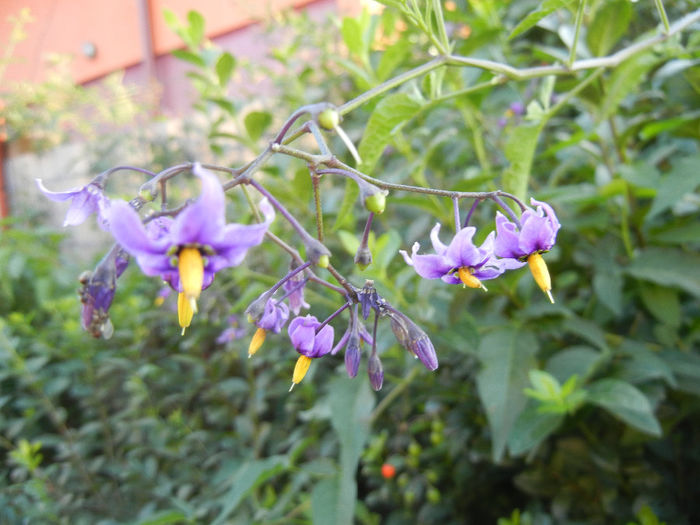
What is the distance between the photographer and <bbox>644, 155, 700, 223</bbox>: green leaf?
904mm

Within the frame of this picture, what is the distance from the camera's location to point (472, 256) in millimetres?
508

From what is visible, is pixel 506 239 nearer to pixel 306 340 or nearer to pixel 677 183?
pixel 306 340

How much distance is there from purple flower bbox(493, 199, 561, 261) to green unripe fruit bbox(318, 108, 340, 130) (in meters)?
0.18

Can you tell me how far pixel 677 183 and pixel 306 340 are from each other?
0.75 meters

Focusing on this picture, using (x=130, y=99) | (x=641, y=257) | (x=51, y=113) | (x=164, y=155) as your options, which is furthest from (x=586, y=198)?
(x=51, y=113)

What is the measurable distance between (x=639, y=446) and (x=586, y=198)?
21.0 inches

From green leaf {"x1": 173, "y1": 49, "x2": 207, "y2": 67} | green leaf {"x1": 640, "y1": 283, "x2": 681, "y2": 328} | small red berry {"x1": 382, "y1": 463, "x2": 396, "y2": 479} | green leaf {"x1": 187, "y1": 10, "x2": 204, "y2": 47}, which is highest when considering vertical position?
green leaf {"x1": 187, "y1": 10, "x2": 204, "y2": 47}

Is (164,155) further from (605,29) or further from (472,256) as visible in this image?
(472,256)

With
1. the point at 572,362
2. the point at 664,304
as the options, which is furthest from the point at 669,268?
the point at 572,362

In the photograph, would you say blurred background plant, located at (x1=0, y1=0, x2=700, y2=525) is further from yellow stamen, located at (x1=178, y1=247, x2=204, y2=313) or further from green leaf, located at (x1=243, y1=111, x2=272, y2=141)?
yellow stamen, located at (x1=178, y1=247, x2=204, y2=313)

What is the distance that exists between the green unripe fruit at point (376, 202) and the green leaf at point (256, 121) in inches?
29.5

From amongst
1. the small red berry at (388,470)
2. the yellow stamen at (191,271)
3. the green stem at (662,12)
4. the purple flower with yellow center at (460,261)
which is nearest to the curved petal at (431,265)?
the purple flower with yellow center at (460,261)

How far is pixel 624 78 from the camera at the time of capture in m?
0.90

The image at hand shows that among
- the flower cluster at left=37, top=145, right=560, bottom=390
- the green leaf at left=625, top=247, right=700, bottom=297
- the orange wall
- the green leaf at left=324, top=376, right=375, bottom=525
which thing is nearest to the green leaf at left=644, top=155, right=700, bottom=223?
the green leaf at left=625, top=247, right=700, bottom=297
